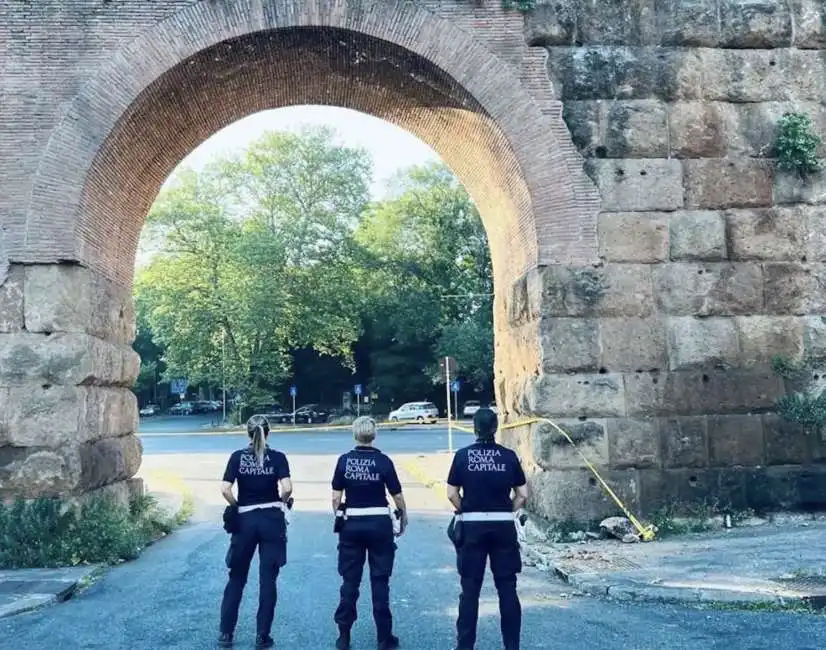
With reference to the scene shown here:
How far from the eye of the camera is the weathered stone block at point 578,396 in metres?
10.0

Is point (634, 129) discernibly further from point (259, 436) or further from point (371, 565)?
point (371, 565)

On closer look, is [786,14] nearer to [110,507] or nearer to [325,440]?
[110,507]

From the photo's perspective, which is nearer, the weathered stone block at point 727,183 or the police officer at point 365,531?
the police officer at point 365,531

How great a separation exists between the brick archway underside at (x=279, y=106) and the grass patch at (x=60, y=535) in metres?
3.01

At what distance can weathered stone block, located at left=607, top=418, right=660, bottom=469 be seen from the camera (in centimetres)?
1002

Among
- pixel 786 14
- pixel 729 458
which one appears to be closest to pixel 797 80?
pixel 786 14

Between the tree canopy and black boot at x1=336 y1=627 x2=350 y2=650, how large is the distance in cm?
3829

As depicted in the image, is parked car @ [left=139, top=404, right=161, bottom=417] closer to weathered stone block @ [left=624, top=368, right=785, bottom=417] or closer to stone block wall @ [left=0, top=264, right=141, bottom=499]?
stone block wall @ [left=0, top=264, right=141, bottom=499]

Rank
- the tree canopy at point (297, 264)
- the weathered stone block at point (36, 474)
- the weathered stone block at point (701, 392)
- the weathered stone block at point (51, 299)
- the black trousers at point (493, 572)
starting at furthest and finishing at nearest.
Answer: the tree canopy at point (297, 264) < the weathered stone block at point (701, 392) < the weathered stone block at point (51, 299) < the weathered stone block at point (36, 474) < the black trousers at point (493, 572)

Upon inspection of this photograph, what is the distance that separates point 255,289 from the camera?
43.3 m

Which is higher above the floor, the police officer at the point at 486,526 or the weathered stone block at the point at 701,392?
the weathered stone block at the point at 701,392

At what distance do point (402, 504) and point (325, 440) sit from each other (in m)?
27.2

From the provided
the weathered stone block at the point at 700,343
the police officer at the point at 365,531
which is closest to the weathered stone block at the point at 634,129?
the weathered stone block at the point at 700,343

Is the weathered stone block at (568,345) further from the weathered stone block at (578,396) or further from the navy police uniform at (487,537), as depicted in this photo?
the navy police uniform at (487,537)
